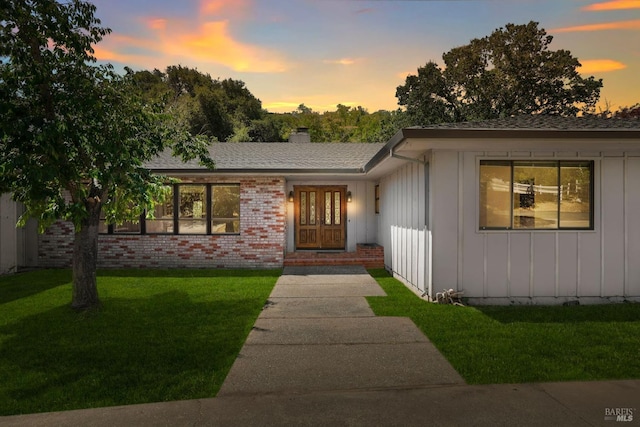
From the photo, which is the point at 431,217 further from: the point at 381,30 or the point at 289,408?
the point at 381,30

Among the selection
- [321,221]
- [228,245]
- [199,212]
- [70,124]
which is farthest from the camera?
[321,221]

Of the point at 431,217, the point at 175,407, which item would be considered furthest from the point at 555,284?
the point at 175,407

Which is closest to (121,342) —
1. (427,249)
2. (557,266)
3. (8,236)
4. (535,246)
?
(427,249)

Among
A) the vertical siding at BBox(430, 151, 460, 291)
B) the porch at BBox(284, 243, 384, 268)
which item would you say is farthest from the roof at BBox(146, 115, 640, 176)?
the porch at BBox(284, 243, 384, 268)

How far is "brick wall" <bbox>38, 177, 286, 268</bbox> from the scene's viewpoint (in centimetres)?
1173

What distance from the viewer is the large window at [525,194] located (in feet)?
23.2

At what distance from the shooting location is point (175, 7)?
10344mm

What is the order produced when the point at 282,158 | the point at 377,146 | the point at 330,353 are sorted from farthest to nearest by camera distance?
the point at 377,146
the point at 282,158
the point at 330,353

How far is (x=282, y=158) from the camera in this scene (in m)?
13.3

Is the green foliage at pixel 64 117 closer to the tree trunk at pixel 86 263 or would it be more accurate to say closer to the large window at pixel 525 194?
the tree trunk at pixel 86 263

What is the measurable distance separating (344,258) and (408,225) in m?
3.64

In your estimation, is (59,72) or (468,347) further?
(59,72)

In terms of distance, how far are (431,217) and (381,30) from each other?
30.7 feet

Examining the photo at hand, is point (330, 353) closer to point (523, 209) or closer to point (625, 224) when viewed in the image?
point (523, 209)
